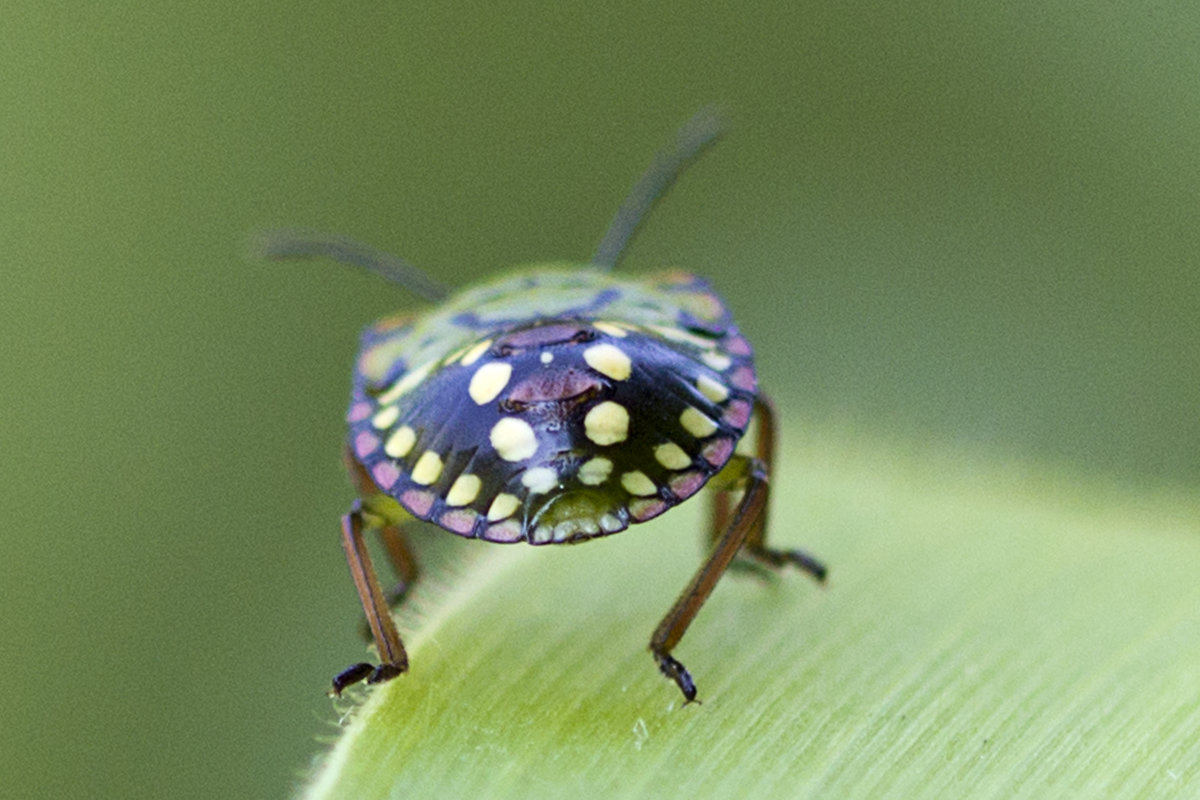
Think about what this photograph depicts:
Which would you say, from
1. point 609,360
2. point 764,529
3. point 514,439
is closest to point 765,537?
point 764,529

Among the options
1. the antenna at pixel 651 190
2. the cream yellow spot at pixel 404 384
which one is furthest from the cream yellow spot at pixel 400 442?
the antenna at pixel 651 190

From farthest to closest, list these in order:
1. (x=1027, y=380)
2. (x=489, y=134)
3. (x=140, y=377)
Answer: (x=489, y=134) → (x=140, y=377) → (x=1027, y=380)

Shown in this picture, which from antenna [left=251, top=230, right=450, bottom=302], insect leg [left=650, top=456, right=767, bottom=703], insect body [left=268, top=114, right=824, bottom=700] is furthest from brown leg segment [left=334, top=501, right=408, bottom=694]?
antenna [left=251, top=230, right=450, bottom=302]

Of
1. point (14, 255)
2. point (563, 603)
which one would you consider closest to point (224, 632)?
point (14, 255)

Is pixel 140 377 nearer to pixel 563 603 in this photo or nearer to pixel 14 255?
pixel 14 255

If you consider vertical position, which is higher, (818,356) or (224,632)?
(818,356)
